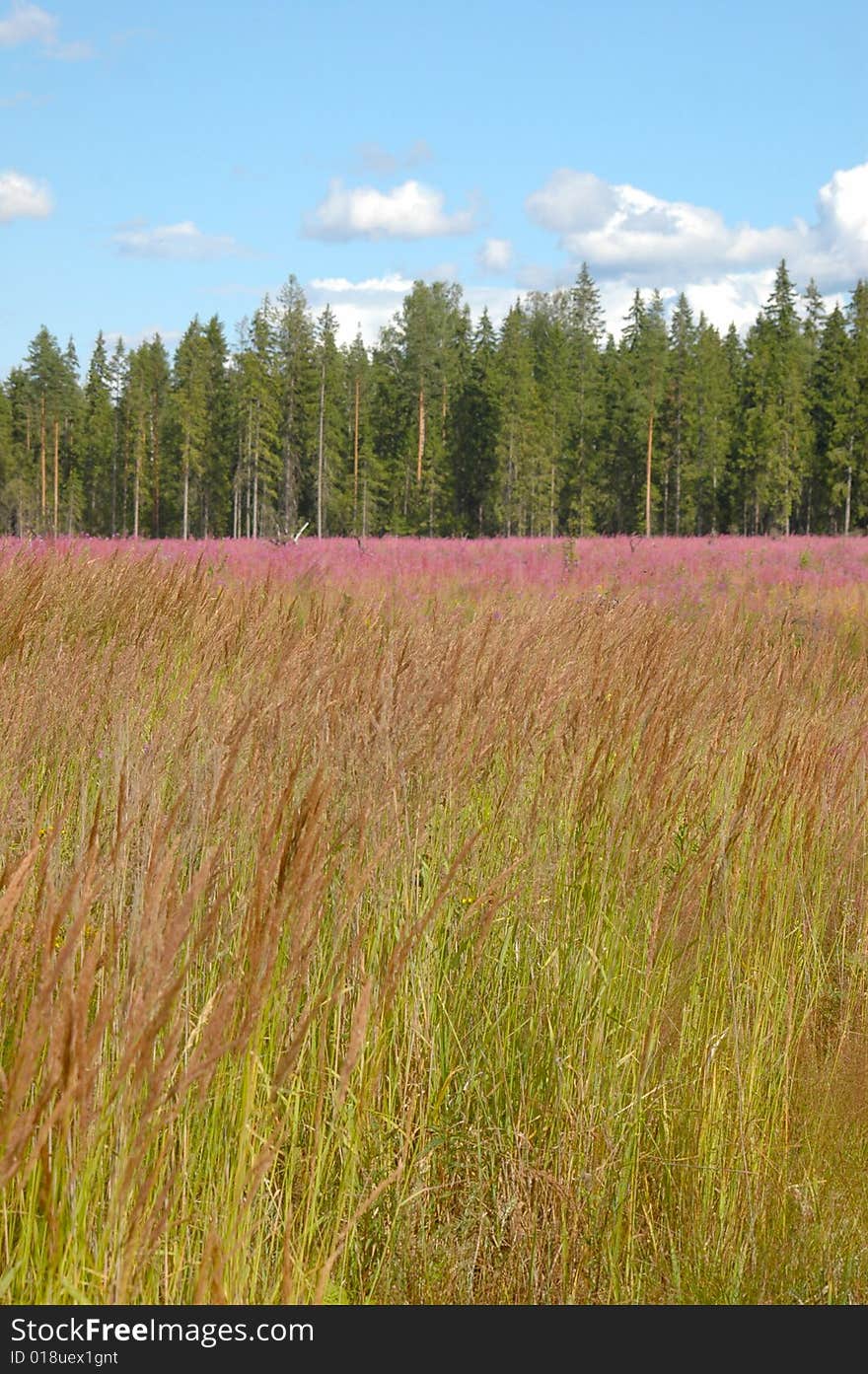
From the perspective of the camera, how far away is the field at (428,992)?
1333 mm

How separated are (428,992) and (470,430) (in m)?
64.0

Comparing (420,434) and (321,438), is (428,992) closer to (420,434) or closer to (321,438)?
(321,438)

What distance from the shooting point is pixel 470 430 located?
64.1 m

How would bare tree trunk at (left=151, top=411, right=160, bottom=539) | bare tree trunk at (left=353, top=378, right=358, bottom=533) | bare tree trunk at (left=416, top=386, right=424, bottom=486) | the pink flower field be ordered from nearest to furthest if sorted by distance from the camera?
the pink flower field
bare tree trunk at (left=353, top=378, right=358, bottom=533)
bare tree trunk at (left=416, top=386, right=424, bottom=486)
bare tree trunk at (left=151, top=411, right=160, bottom=539)

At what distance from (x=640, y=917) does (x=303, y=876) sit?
121 centimetres

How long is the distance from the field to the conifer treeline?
5007 centimetres

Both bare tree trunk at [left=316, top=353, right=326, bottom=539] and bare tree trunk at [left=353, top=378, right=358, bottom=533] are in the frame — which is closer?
bare tree trunk at [left=316, top=353, right=326, bottom=539]

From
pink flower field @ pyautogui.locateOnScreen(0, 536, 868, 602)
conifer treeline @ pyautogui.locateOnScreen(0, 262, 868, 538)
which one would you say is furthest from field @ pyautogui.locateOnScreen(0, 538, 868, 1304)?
conifer treeline @ pyautogui.locateOnScreen(0, 262, 868, 538)

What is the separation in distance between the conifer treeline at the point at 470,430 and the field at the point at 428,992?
50.1m

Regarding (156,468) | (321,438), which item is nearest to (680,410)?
(321,438)

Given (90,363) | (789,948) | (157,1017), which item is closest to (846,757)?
(789,948)

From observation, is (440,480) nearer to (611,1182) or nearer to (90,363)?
(90,363)

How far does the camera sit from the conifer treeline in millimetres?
58156

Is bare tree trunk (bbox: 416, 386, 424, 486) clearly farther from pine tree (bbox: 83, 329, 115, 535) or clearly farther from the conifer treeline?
pine tree (bbox: 83, 329, 115, 535)
